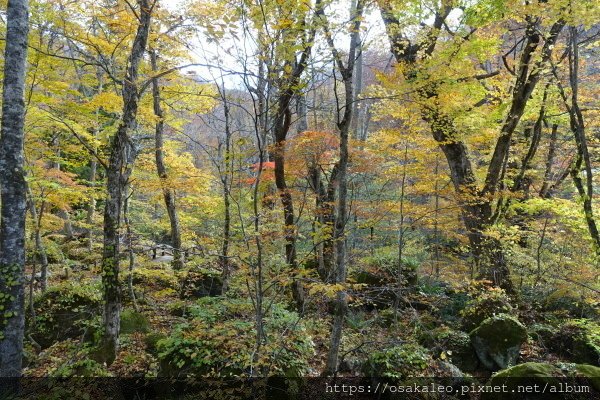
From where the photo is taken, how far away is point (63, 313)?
756cm

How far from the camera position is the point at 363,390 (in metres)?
5.41

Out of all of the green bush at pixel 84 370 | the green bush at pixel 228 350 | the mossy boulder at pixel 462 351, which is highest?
the green bush at pixel 228 350

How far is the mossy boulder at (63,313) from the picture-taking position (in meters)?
7.23

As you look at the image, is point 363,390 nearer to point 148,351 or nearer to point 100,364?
point 148,351

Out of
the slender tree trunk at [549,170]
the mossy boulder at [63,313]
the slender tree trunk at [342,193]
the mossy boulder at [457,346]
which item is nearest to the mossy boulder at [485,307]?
the mossy boulder at [457,346]

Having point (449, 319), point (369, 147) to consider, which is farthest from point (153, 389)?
point (369, 147)

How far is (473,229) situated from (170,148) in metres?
9.43

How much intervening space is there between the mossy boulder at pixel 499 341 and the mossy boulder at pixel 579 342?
A: 1.38 m

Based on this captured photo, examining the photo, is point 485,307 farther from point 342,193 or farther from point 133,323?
point 133,323

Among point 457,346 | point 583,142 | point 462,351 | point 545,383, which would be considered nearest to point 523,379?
point 545,383

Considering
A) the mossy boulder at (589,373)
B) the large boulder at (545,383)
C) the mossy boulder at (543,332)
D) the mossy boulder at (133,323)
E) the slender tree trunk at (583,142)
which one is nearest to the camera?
the large boulder at (545,383)

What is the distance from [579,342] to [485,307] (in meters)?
1.79

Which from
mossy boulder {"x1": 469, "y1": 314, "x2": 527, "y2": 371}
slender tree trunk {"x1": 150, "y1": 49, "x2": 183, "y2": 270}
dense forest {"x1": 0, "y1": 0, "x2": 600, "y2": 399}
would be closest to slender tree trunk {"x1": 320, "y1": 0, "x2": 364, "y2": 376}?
dense forest {"x1": 0, "y1": 0, "x2": 600, "y2": 399}

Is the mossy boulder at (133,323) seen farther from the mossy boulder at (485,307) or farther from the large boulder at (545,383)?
the mossy boulder at (485,307)
